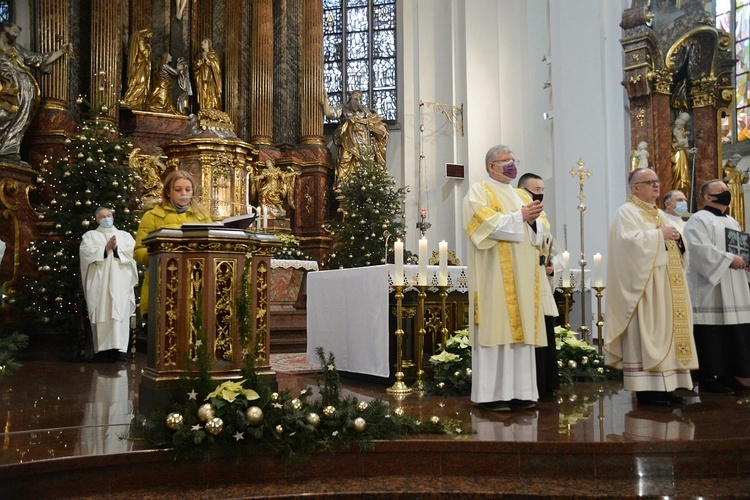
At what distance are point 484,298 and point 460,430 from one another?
48.0 inches

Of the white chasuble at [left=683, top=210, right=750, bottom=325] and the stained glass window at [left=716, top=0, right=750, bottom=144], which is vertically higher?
the stained glass window at [left=716, top=0, right=750, bottom=144]

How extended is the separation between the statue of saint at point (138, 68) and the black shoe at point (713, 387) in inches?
444

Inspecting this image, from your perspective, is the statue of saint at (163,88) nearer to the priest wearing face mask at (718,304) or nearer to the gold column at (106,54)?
the gold column at (106,54)

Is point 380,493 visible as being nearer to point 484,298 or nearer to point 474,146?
point 484,298

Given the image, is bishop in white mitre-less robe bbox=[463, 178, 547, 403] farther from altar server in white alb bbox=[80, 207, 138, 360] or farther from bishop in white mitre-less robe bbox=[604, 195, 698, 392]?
altar server in white alb bbox=[80, 207, 138, 360]

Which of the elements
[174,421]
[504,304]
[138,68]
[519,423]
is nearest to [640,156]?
[504,304]

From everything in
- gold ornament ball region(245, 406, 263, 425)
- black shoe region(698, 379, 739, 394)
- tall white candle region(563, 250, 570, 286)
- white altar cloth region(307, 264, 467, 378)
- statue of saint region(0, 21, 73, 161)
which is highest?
statue of saint region(0, 21, 73, 161)

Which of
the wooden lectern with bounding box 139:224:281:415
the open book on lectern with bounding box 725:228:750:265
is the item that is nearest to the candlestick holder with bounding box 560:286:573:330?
the open book on lectern with bounding box 725:228:750:265

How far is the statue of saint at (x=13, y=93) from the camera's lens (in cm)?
1148

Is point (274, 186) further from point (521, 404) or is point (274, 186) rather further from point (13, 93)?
point (521, 404)

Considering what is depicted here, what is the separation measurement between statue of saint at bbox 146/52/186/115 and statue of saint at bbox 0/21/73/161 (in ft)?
8.37

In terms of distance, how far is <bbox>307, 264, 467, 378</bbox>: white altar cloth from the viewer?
20.9 feet

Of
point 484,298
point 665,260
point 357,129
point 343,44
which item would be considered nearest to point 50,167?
point 357,129

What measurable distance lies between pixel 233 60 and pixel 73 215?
596 cm
